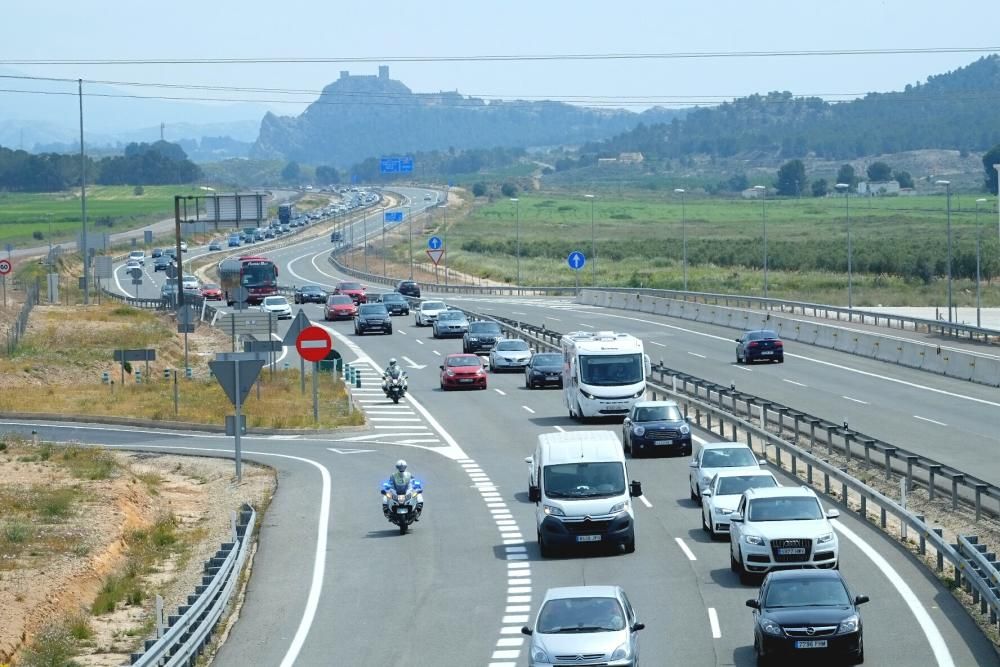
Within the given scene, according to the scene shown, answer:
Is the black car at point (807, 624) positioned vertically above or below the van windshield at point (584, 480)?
below

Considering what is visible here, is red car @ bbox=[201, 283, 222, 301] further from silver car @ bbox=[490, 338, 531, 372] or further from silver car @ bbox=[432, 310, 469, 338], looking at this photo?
silver car @ bbox=[490, 338, 531, 372]

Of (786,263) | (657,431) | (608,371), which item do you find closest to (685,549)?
(657,431)

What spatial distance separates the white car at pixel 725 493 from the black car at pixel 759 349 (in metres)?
35.3

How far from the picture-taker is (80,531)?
98.8ft

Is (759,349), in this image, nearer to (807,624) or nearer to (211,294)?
(807,624)

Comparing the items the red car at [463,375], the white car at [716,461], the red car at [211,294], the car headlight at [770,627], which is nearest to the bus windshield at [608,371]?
the red car at [463,375]

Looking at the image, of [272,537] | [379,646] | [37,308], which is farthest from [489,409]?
[37,308]

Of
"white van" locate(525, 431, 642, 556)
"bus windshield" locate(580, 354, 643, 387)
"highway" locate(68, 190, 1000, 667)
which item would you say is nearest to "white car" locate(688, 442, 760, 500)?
"highway" locate(68, 190, 1000, 667)

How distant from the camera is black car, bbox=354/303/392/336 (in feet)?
257

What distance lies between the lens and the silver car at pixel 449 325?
76.6m

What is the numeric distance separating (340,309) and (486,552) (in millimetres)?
61335

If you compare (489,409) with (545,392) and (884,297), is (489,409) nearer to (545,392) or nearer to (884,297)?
(545,392)

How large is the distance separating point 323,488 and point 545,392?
65.8ft

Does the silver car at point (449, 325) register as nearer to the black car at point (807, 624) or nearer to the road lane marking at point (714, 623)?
the road lane marking at point (714, 623)
